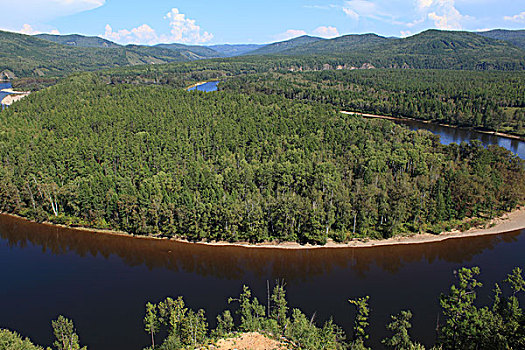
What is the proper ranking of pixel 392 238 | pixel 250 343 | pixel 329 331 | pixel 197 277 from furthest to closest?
pixel 392 238 → pixel 197 277 → pixel 329 331 → pixel 250 343

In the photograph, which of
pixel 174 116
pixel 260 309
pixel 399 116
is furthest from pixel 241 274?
pixel 399 116

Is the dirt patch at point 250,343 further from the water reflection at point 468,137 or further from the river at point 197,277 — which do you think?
the water reflection at point 468,137

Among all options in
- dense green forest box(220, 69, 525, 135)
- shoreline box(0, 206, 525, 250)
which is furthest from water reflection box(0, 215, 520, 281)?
dense green forest box(220, 69, 525, 135)

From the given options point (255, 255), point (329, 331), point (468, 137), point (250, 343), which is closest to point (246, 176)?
point (255, 255)

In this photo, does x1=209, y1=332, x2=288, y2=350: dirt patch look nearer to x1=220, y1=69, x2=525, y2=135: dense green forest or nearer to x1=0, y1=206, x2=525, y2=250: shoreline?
x1=0, y1=206, x2=525, y2=250: shoreline

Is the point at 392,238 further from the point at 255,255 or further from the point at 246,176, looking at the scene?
the point at 246,176

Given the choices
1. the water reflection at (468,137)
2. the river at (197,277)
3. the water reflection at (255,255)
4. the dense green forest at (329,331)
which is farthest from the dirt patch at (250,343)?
the water reflection at (468,137)
